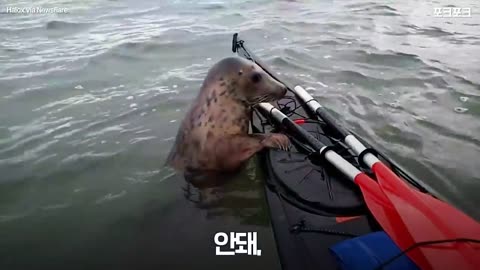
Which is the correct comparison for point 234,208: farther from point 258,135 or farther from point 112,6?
point 112,6

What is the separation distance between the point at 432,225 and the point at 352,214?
1.71ft

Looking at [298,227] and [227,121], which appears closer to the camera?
[298,227]

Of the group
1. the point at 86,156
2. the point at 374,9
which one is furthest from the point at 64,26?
the point at 374,9

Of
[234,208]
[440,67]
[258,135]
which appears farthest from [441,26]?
[234,208]

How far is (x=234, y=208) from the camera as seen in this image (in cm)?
367

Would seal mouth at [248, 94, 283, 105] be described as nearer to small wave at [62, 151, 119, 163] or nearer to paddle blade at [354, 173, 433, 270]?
paddle blade at [354, 173, 433, 270]

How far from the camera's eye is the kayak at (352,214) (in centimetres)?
235

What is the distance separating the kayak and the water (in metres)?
0.30

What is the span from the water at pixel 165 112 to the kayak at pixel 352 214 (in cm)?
30

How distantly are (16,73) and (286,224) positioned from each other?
6965 mm

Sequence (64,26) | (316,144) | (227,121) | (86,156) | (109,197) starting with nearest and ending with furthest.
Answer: (316,144) → (227,121) → (109,197) → (86,156) → (64,26)

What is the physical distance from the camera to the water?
11.7 ft

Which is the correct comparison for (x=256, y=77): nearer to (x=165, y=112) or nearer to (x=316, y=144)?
(x=316, y=144)

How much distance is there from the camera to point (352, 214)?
295 centimetres
